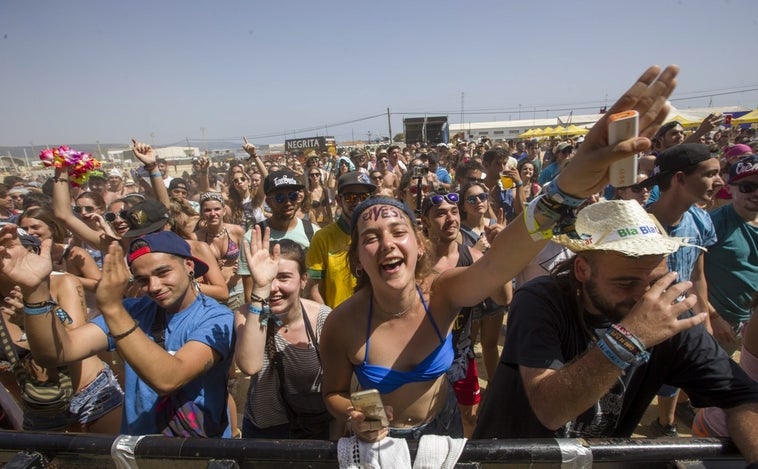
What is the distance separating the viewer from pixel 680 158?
3002 millimetres

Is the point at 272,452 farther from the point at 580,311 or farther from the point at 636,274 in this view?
the point at 636,274

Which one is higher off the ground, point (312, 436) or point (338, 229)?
point (338, 229)

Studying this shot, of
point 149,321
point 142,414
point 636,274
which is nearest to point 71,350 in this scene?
point 149,321

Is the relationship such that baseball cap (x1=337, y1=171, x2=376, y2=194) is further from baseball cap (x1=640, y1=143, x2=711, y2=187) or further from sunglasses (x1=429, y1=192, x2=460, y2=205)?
baseball cap (x1=640, y1=143, x2=711, y2=187)

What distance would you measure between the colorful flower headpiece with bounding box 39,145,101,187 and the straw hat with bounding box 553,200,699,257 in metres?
4.39

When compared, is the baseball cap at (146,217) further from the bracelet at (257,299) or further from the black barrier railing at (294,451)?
the black barrier railing at (294,451)

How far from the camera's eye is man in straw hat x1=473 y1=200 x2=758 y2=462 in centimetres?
124

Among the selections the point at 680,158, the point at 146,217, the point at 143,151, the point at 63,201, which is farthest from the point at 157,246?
the point at 680,158

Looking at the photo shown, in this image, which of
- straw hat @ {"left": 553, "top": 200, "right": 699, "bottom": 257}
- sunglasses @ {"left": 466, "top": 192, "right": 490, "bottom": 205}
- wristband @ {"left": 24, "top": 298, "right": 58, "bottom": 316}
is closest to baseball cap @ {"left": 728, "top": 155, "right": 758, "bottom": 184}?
sunglasses @ {"left": 466, "top": 192, "right": 490, "bottom": 205}

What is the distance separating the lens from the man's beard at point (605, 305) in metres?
1.51

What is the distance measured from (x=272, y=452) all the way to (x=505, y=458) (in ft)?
2.52

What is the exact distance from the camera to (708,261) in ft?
11.2

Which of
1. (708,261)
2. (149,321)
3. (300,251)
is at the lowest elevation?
(708,261)

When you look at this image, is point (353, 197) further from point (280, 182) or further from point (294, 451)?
point (294, 451)
